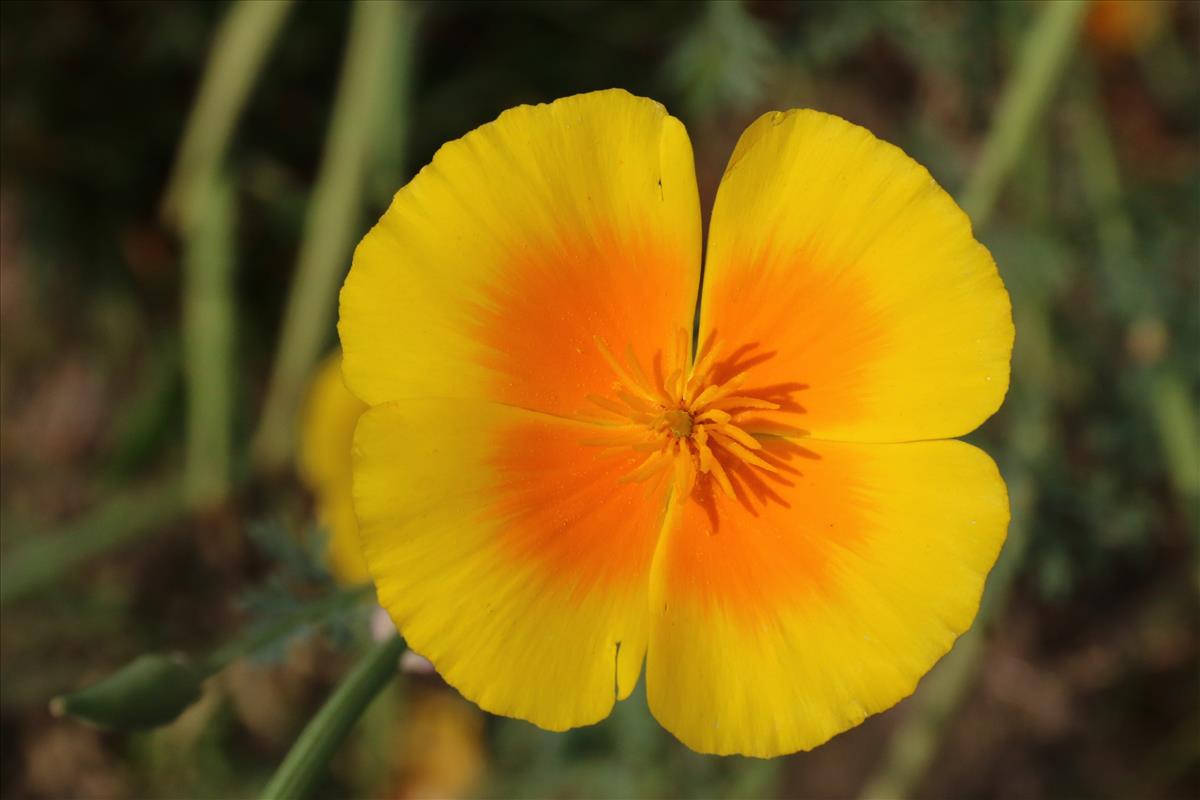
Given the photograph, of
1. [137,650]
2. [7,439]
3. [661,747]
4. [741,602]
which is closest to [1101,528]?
[661,747]

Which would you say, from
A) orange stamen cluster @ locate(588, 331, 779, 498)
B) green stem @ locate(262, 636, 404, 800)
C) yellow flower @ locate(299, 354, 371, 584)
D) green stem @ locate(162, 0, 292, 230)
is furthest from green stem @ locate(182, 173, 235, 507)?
orange stamen cluster @ locate(588, 331, 779, 498)

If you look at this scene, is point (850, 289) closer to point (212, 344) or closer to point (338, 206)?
point (338, 206)

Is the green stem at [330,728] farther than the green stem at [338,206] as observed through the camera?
No

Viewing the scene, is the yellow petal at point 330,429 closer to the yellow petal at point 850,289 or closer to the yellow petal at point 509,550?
the yellow petal at point 509,550

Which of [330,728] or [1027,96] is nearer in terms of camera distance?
[330,728]

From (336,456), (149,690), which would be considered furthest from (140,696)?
(336,456)

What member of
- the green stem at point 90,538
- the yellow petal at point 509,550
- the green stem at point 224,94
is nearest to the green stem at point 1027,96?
the yellow petal at point 509,550

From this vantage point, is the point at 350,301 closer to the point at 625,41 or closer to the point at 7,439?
the point at 625,41
